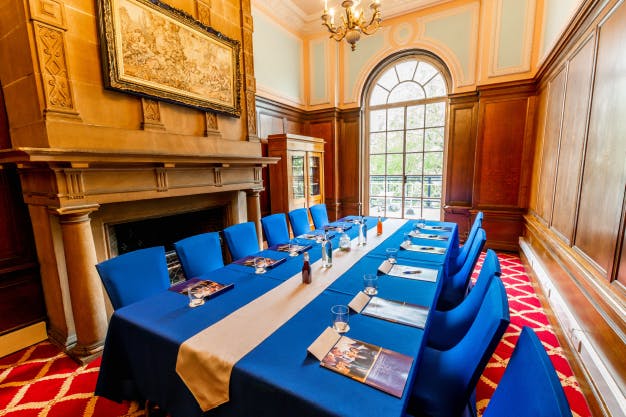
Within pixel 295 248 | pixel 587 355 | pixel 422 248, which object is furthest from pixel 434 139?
pixel 587 355

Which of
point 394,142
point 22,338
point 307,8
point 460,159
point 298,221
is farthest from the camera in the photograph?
point 394,142

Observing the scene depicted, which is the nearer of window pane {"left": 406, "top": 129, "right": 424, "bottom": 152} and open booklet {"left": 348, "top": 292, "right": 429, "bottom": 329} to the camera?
open booklet {"left": 348, "top": 292, "right": 429, "bottom": 329}

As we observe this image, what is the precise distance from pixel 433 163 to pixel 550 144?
204cm

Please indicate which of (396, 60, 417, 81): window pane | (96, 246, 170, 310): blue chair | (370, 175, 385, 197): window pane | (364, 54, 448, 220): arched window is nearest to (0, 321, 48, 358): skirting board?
(96, 246, 170, 310): blue chair

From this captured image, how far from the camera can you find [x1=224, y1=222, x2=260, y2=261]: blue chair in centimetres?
244

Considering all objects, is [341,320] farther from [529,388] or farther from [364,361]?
[529,388]

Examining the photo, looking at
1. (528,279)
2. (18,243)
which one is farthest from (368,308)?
(528,279)

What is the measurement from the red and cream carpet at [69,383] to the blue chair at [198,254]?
86 centimetres

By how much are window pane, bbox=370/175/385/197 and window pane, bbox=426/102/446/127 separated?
132 centimetres

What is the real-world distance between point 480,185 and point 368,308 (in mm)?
4075

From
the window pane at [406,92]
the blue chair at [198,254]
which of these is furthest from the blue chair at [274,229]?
the window pane at [406,92]

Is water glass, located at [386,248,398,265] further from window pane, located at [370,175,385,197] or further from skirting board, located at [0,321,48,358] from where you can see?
window pane, located at [370,175,385,197]

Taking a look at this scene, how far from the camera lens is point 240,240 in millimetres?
2525

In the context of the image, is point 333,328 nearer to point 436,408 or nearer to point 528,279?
point 436,408
